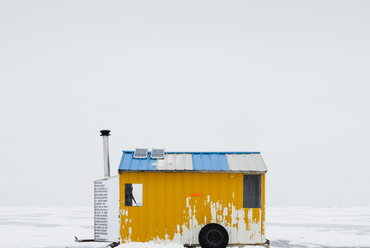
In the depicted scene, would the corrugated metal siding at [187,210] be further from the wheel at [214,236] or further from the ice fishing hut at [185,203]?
the wheel at [214,236]

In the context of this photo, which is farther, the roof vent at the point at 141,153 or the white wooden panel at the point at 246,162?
the roof vent at the point at 141,153

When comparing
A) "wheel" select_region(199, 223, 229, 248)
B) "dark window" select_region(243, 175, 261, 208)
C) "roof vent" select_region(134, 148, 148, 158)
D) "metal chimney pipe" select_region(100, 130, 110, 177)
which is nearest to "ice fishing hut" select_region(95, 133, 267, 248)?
"dark window" select_region(243, 175, 261, 208)

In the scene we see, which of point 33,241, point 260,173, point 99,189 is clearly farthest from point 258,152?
point 33,241

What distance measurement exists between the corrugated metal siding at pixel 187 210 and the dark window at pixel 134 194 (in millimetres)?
186

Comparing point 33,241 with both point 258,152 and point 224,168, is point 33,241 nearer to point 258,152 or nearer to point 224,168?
point 224,168

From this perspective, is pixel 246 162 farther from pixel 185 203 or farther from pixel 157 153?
pixel 157 153

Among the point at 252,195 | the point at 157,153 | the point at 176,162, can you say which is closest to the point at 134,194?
the point at 157,153

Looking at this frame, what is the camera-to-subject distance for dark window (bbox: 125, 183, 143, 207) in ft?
49.4

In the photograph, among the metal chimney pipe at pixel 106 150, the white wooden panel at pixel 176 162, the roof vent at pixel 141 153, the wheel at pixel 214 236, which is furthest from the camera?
the metal chimney pipe at pixel 106 150

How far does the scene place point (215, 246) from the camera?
14.4 metres

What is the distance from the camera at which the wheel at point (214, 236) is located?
1441cm

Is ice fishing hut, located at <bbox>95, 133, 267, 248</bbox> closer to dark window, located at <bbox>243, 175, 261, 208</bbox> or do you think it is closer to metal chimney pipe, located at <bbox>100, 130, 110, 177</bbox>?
dark window, located at <bbox>243, 175, 261, 208</bbox>

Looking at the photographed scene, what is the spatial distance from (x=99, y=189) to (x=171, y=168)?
3.62 m

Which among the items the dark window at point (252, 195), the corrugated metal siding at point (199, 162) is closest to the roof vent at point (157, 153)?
the corrugated metal siding at point (199, 162)
